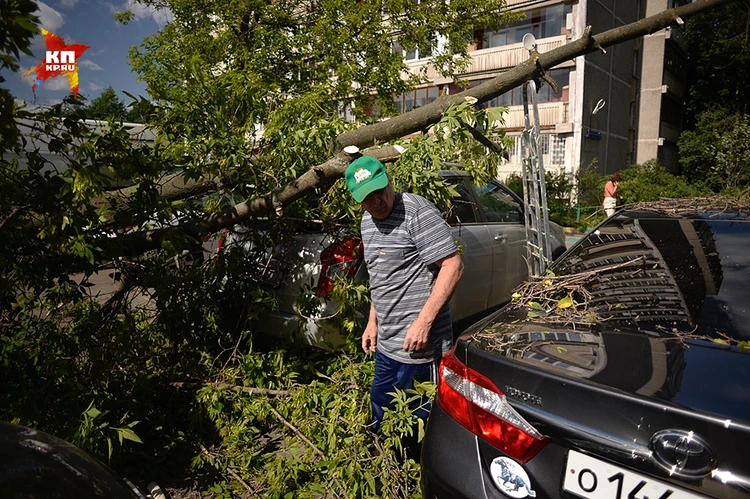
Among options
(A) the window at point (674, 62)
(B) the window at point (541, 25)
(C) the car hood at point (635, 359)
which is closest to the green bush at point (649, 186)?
(B) the window at point (541, 25)

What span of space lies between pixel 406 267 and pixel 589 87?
2372 cm

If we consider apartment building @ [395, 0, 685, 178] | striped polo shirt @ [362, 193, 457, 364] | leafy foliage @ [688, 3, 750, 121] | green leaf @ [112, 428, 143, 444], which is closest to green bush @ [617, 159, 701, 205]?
apartment building @ [395, 0, 685, 178]

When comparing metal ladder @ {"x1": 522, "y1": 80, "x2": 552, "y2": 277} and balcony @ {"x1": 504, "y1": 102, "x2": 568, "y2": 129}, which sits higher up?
balcony @ {"x1": 504, "y1": 102, "x2": 568, "y2": 129}

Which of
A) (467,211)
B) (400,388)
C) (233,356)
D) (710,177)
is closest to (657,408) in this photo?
(400,388)

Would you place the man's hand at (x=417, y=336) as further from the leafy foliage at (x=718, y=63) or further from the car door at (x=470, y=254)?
the leafy foliage at (x=718, y=63)

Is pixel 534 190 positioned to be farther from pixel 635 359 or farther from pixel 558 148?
pixel 558 148

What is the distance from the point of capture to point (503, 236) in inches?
205

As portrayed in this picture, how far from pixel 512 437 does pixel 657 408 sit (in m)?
0.47

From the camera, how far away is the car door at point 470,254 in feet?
15.0

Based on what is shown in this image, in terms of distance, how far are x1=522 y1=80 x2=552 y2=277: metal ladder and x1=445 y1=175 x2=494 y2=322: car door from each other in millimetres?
433

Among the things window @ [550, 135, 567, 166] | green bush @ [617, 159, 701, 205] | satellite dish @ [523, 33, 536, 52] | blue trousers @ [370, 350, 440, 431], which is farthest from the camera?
window @ [550, 135, 567, 166]

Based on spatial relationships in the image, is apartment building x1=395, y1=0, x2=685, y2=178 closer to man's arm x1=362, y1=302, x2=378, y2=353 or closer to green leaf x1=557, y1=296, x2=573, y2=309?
man's arm x1=362, y1=302, x2=378, y2=353

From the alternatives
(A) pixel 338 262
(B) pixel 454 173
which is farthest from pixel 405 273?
(B) pixel 454 173

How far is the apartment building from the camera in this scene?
2262 centimetres
